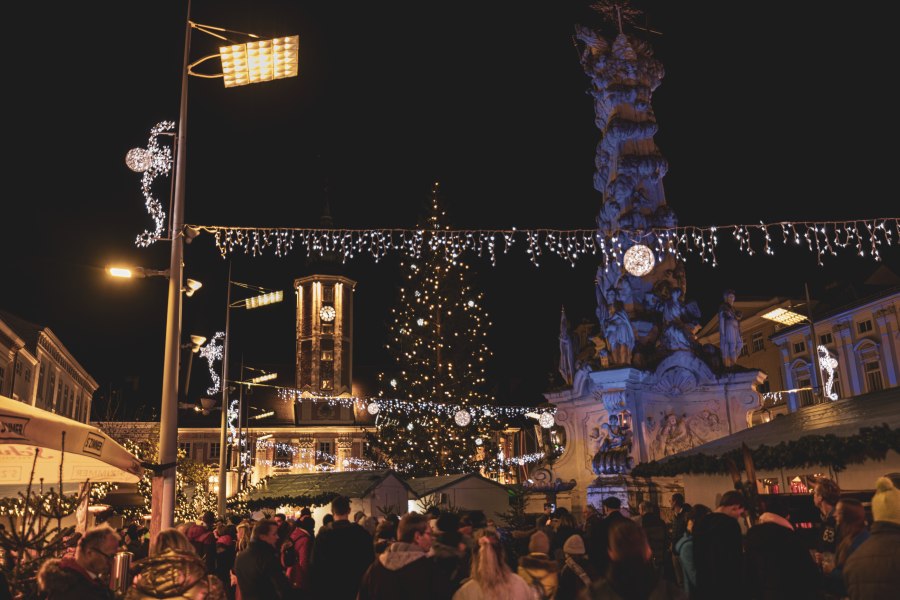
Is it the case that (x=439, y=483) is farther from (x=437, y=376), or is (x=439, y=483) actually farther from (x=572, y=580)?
(x=437, y=376)

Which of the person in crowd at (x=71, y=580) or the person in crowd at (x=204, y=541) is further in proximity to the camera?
the person in crowd at (x=204, y=541)

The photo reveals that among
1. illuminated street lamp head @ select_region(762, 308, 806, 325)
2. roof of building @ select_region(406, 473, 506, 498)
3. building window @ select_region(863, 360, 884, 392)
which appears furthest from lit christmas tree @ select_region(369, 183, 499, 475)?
building window @ select_region(863, 360, 884, 392)

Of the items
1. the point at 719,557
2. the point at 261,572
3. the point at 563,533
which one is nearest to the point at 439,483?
the point at 563,533

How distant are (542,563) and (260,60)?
7642mm

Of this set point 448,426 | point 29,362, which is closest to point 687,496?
point 448,426

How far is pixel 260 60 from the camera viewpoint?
10711 millimetres

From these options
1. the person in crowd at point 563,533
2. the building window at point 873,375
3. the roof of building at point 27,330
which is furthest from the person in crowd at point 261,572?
the building window at point 873,375

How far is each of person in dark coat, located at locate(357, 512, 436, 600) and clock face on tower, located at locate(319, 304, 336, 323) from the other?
76.3 m

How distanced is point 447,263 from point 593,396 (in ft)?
78.1

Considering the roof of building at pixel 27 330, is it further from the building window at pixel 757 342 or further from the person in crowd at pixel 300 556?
the building window at pixel 757 342

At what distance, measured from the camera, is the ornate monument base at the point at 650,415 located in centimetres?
2366

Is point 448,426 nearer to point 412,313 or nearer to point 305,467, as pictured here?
point 412,313

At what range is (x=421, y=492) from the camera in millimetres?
24656

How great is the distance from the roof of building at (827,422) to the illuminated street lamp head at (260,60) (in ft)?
29.5
